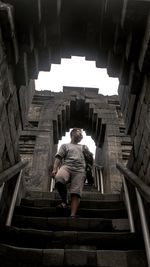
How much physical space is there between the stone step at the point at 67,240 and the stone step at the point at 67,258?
0.19 m

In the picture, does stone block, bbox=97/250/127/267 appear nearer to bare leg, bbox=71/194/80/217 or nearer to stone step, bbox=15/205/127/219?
bare leg, bbox=71/194/80/217

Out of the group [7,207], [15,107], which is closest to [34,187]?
[7,207]

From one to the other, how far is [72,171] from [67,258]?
70.2 inches

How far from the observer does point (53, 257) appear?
305cm

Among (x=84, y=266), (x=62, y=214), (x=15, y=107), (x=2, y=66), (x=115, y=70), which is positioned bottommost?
(x=62, y=214)

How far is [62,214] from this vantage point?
4.30 meters

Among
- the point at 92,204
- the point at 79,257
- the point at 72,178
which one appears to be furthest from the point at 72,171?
the point at 79,257

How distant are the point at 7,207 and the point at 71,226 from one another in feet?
3.56

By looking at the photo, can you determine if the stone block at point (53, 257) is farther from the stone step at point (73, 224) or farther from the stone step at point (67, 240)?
the stone step at point (73, 224)

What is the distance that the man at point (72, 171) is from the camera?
4398 mm

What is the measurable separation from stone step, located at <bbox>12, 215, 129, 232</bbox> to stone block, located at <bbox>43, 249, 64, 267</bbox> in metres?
0.67

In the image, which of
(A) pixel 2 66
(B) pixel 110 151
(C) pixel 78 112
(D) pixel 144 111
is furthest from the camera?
(C) pixel 78 112

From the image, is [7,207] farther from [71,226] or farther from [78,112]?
[78,112]

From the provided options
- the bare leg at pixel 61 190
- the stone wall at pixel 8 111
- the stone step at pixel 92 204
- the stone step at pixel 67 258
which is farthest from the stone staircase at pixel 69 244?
the stone wall at pixel 8 111
